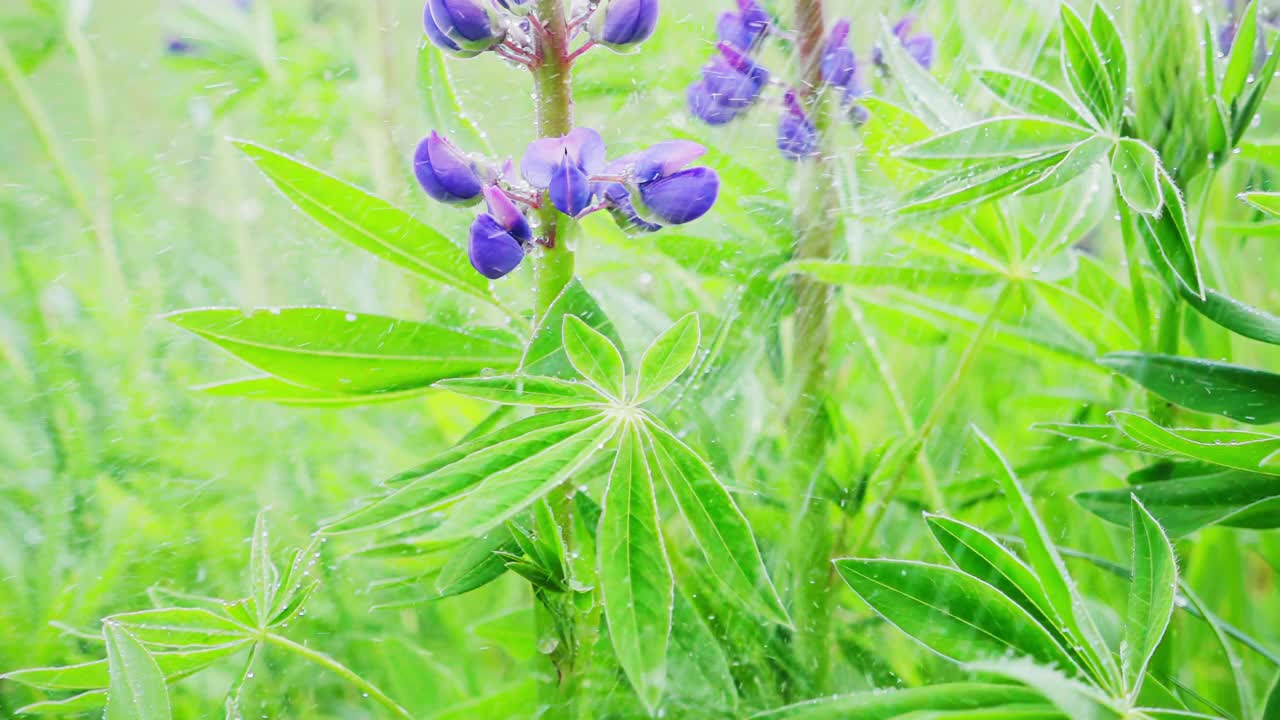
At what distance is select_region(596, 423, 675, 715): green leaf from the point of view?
0.41 m

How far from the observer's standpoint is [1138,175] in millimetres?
504

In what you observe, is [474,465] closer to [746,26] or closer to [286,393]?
[286,393]

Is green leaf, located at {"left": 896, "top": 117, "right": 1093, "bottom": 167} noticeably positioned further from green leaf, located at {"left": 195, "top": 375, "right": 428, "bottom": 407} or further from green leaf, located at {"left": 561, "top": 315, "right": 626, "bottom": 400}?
green leaf, located at {"left": 195, "top": 375, "right": 428, "bottom": 407}

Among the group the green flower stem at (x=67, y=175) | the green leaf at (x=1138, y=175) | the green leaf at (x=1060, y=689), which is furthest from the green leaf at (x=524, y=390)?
the green flower stem at (x=67, y=175)

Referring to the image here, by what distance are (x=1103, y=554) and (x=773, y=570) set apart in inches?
13.9

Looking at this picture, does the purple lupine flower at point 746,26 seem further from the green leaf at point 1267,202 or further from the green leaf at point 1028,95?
the green leaf at point 1267,202

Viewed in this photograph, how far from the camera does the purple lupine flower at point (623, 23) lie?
1.59ft

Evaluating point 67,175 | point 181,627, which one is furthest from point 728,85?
point 67,175

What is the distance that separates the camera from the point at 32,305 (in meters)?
1.01

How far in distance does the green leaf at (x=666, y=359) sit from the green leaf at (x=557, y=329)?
0.08 feet

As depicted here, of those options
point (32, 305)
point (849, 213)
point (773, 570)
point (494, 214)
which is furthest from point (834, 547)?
point (32, 305)

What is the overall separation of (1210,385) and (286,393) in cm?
58

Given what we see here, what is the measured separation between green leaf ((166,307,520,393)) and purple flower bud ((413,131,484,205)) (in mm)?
92

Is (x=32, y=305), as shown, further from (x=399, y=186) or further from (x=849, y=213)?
(x=849, y=213)
